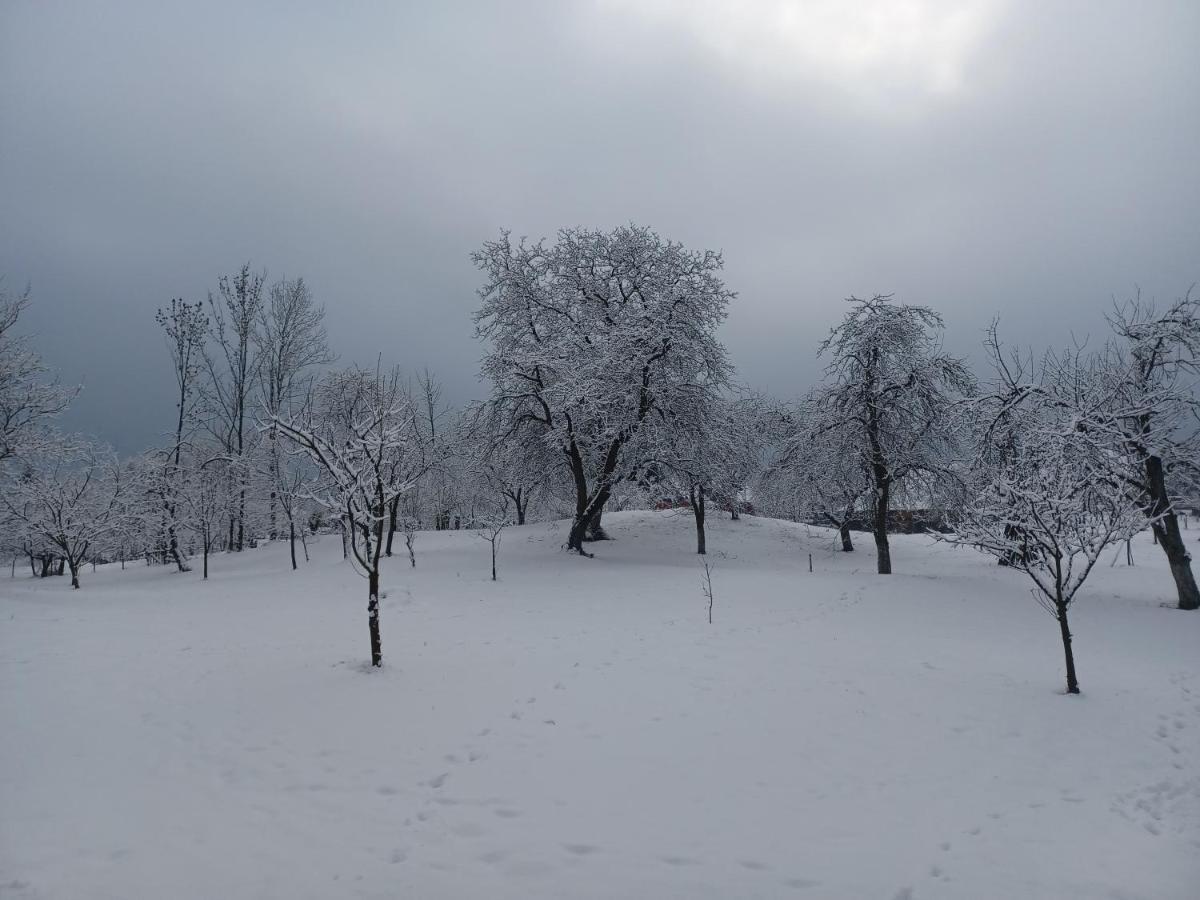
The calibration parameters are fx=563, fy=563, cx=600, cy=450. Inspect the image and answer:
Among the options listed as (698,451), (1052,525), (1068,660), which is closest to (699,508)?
(698,451)

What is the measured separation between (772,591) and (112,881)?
1434 cm

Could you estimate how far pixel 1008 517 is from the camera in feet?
29.4

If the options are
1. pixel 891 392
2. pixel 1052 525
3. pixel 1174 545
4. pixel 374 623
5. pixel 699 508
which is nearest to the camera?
pixel 1052 525

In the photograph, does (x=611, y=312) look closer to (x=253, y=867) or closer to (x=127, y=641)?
(x=127, y=641)

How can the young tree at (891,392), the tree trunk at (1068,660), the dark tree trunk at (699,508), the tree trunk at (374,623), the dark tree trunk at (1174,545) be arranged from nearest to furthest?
1. the tree trunk at (1068,660)
2. the tree trunk at (374,623)
3. the dark tree trunk at (1174,545)
4. the young tree at (891,392)
5. the dark tree trunk at (699,508)

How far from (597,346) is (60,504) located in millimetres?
19967

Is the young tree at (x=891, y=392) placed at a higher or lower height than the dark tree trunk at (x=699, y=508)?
higher

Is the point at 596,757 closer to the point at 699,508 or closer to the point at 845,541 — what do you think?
the point at 699,508

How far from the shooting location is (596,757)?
646 centimetres

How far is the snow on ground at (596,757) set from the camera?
4680 mm

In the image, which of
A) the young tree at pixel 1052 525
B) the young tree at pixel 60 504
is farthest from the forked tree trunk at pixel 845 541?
the young tree at pixel 60 504

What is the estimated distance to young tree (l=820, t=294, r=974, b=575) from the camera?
1845 centimetres

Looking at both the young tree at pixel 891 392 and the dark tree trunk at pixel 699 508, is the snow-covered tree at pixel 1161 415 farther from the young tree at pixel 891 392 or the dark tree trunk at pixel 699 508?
the dark tree trunk at pixel 699 508

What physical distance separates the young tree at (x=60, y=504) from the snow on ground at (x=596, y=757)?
348 inches
